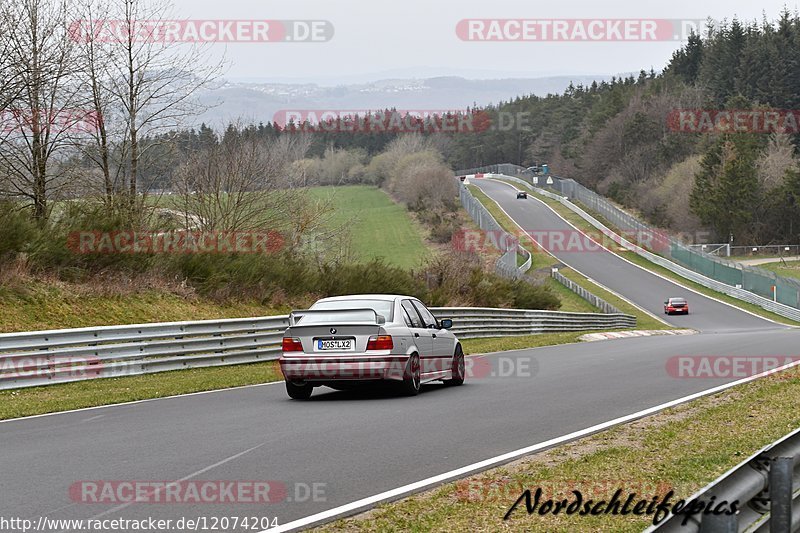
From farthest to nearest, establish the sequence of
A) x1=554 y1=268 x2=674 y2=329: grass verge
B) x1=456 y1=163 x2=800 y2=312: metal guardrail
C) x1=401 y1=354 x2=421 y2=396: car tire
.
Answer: x1=456 y1=163 x2=800 y2=312: metal guardrail, x1=554 y1=268 x2=674 y2=329: grass verge, x1=401 y1=354 x2=421 y2=396: car tire

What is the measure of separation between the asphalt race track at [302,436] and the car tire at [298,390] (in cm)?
16

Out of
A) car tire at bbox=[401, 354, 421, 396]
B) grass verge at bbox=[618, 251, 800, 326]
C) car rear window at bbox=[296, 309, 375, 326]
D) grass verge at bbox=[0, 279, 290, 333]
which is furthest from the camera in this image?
grass verge at bbox=[618, 251, 800, 326]

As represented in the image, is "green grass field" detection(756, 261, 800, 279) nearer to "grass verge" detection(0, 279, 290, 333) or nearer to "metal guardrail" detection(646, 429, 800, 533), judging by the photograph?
"grass verge" detection(0, 279, 290, 333)

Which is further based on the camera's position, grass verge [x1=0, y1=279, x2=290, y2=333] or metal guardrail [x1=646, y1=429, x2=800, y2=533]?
grass verge [x1=0, y1=279, x2=290, y2=333]

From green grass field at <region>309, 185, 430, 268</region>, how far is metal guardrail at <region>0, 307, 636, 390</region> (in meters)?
45.6

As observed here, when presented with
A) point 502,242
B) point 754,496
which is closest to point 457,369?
point 754,496

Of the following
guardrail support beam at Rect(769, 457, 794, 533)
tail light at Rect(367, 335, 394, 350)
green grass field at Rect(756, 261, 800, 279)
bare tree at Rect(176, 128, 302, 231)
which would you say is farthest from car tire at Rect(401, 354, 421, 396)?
green grass field at Rect(756, 261, 800, 279)

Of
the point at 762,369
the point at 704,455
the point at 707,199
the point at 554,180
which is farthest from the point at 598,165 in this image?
the point at 704,455

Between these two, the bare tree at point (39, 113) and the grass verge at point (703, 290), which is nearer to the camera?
the bare tree at point (39, 113)

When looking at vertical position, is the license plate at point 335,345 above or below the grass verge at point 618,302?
above

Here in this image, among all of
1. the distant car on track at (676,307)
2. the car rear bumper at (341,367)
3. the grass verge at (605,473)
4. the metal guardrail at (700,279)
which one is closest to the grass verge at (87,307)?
the car rear bumper at (341,367)

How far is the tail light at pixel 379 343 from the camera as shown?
49.9 feet

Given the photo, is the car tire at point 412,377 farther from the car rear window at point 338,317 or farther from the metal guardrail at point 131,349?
the metal guardrail at point 131,349

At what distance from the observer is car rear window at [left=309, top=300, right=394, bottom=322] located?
16031 millimetres
